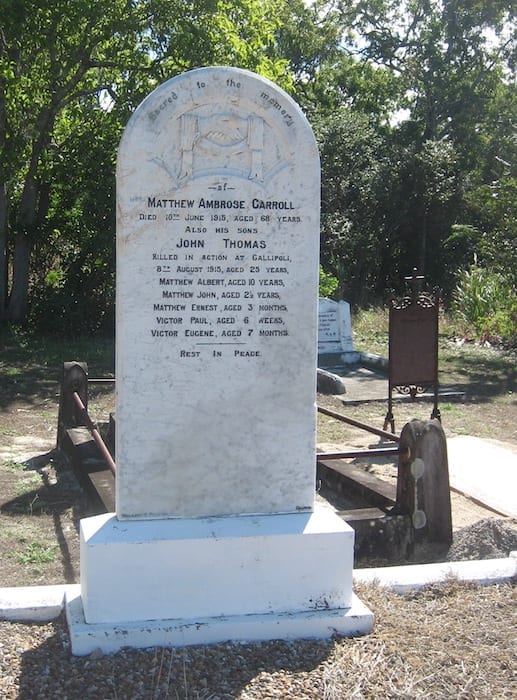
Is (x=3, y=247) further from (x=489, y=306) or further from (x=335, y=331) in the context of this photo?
(x=489, y=306)

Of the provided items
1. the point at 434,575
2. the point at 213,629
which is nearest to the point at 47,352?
the point at 434,575

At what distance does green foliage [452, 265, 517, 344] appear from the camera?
669 inches

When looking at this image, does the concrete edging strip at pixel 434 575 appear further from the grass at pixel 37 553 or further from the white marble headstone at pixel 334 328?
the white marble headstone at pixel 334 328

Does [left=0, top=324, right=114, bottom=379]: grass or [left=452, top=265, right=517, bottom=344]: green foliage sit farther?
[left=452, top=265, right=517, bottom=344]: green foliage

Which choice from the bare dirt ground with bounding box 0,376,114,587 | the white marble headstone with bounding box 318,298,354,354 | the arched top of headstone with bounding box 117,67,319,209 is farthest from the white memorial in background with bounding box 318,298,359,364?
the arched top of headstone with bounding box 117,67,319,209

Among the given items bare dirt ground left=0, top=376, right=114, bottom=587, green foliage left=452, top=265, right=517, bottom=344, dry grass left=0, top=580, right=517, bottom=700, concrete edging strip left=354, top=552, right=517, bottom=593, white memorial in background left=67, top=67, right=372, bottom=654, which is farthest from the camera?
green foliage left=452, top=265, right=517, bottom=344

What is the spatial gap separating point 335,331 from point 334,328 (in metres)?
0.05

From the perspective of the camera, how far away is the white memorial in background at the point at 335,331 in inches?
559

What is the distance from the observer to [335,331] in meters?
14.4

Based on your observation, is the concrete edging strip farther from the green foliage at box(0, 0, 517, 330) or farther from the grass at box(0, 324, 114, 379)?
the green foliage at box(0, 0, 517, 330)

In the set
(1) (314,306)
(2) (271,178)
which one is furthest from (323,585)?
(2) (271,178)

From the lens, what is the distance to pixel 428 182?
24.3 metres

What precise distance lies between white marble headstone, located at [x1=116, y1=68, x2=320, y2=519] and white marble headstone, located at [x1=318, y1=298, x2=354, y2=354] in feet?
34.0

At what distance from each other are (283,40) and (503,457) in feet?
81.7
